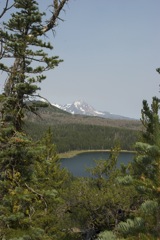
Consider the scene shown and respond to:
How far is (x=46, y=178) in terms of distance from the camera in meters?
18.2

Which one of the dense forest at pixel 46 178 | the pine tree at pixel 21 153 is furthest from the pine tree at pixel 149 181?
the pine tree at pixel 21 153

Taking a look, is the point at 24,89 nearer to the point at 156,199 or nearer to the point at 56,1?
the point at 56,1

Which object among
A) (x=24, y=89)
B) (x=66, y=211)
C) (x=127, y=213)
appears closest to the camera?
(x=24, y=89)

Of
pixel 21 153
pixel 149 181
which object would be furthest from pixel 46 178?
pixel 149 181

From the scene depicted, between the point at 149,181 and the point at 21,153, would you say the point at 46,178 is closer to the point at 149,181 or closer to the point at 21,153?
the point at 21,153

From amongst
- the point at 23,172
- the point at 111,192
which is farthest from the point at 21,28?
the point at 111,192

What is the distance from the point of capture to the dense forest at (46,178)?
6.50 m

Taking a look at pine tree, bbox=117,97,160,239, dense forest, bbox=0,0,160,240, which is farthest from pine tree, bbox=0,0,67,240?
pine tree, bbox=117,97,160,239

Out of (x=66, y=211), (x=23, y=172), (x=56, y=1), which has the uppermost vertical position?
(x=56, y=1)

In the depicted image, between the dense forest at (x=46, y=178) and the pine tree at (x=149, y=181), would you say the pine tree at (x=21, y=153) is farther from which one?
the pine tree at (x=149, y=181)

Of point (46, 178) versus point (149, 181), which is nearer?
point (149, 181)

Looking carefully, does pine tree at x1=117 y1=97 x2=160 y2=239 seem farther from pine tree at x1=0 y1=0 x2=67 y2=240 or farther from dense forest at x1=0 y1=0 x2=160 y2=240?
pine tree at x1=0 y1=0 x2=67 y2=240

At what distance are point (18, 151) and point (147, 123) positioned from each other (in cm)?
972

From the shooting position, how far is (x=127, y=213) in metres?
35.8
